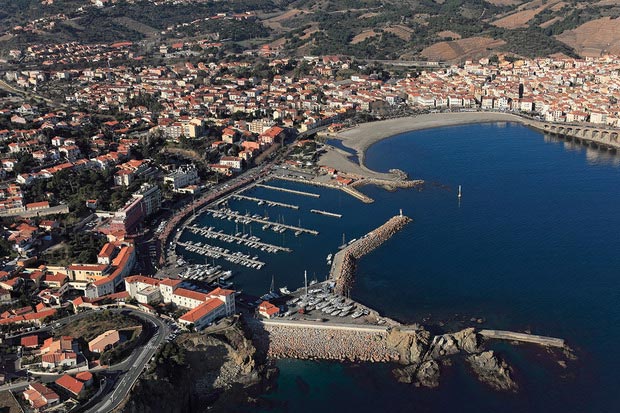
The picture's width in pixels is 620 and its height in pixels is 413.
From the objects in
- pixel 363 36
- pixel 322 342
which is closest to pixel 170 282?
pixel 322 342

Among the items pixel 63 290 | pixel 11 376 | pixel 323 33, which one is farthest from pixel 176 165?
pixel 323 33

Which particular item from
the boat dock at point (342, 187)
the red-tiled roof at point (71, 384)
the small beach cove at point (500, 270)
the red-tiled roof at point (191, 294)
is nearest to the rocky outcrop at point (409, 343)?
the small beach cove at point (500, 270)

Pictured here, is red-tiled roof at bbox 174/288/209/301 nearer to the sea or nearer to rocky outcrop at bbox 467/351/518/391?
the sea

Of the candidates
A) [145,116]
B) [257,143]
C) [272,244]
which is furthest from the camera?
[145,116]

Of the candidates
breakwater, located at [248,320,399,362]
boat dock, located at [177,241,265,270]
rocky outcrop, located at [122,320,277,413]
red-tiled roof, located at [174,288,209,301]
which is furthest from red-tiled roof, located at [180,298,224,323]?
boat dock, located at [177,241,265,270]

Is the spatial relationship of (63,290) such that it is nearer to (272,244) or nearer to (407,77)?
(272,244)

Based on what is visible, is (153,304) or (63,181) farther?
(63,181)

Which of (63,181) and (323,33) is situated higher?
(323,33)
